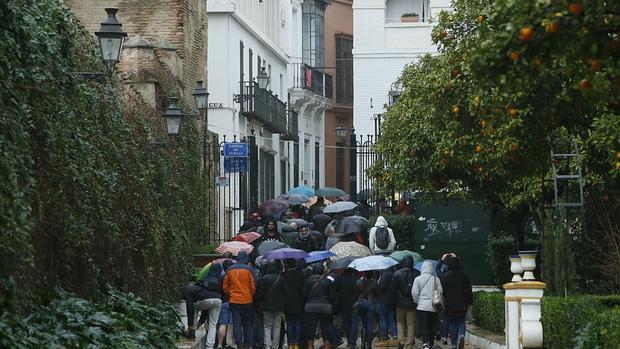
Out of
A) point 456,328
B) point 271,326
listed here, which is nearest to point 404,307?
point 456,328

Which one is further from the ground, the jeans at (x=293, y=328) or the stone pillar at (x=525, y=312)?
the stone pillar at (x=525, y=312)

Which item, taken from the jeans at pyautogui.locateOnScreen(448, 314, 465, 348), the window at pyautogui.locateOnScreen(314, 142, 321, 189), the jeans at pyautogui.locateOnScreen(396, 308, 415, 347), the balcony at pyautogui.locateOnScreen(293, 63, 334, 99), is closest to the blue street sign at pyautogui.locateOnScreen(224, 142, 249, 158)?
the jeans at pyautogui.locateOnScreen(396, 308, 415, 347)

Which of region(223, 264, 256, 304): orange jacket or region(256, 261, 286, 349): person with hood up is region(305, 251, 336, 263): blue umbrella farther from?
region(223, 264, 256, 304): orange jacket

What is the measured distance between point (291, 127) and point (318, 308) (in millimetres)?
36251

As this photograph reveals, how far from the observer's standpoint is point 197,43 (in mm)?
40031

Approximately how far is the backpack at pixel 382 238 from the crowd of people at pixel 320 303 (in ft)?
14.2

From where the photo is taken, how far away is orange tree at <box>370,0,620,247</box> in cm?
1031

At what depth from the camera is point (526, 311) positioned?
2117 centimetres

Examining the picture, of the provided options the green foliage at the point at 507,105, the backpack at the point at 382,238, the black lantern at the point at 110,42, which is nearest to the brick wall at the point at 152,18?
the green foliage at the point at 507,105

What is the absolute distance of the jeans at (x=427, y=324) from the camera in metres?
28.0

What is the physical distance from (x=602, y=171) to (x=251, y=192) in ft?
66.6

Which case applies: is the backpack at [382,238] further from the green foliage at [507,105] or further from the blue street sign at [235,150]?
the blue street sign at [235,150]

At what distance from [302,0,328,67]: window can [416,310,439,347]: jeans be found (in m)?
42.4

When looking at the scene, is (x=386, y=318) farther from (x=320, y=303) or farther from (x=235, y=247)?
(x=235, y=247)
